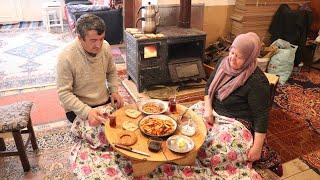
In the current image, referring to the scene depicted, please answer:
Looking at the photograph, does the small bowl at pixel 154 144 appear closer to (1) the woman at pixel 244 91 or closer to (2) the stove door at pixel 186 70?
(1) the woman at pixel 244 91

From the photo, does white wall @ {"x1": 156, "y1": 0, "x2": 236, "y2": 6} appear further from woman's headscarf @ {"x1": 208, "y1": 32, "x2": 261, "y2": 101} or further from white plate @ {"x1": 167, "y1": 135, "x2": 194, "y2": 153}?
white plate @ {"x1": 167, "y1": 135, "x2": 194, "y2": 153}

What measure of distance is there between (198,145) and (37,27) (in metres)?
5.23

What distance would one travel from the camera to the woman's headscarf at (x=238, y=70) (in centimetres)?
167

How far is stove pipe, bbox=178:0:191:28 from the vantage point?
3.04 meters

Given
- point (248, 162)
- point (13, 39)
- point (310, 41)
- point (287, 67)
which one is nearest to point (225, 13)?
point (287, 67)

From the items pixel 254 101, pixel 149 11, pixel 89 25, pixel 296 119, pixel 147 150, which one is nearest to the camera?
pixel 147 150

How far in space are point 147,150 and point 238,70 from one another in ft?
2.60

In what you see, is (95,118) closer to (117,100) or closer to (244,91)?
(117,100)

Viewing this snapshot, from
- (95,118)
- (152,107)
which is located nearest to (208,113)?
(152,107)

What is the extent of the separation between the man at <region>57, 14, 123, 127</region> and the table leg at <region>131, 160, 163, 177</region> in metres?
0.36

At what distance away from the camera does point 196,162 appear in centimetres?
181

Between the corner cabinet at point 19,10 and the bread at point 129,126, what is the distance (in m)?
5.38

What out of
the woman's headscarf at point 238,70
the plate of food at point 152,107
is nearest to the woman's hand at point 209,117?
the woman's headscarf at point 238,70

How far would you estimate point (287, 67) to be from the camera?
11.3 feet
